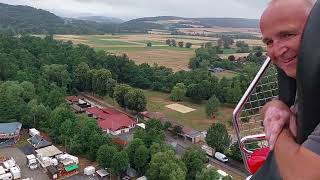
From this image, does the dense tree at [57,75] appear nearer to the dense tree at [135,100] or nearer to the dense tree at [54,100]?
the dense tree at [54,100]

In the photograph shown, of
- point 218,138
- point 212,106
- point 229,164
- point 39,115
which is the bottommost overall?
point 229,164

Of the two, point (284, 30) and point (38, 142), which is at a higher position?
point (284, 30)

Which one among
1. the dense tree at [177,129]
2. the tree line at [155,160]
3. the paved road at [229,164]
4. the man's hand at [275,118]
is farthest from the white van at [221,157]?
the man's hand at [275,118]

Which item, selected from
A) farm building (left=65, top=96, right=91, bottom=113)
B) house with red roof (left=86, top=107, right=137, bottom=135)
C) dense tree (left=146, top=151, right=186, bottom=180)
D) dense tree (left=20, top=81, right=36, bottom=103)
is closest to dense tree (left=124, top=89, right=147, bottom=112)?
house with red roof (left=86, top=107, right=137, bottom=135)

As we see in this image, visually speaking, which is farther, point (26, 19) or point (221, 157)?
point (26, 19)

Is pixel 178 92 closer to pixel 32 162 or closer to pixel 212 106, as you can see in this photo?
pixel 212 106

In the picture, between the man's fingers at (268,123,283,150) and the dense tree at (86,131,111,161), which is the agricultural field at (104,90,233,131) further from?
the man's fingers at (268,123,283,150)

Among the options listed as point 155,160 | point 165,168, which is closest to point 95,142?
point 155,160
